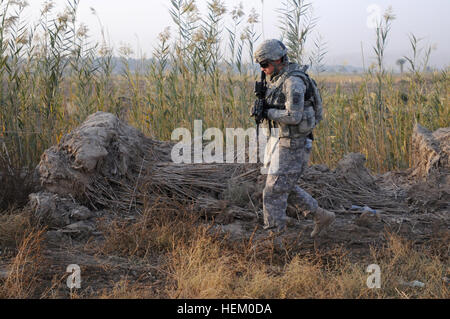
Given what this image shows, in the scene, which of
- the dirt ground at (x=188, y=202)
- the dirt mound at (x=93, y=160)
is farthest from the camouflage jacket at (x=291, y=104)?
the dirt mound at (x=93, y=160)

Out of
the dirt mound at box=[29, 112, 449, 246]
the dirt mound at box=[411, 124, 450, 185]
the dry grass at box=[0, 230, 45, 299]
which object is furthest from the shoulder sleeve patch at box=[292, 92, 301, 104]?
the dirt mound at box=[411, 124, 450, 185]

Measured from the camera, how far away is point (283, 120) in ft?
12.1

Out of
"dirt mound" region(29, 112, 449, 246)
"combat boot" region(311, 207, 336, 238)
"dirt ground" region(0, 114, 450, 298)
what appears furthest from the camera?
"dirt mound" region(29, 112, 449, 246)

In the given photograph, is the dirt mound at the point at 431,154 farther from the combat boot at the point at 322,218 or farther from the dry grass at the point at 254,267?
the combat boot at the point at 322,218

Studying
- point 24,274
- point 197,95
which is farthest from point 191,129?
point 24,274

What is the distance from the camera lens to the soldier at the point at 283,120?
368cm

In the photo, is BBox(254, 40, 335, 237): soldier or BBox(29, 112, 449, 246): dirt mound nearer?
BBox(254, 40, 335, 237): soldier

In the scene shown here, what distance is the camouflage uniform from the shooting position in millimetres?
3664

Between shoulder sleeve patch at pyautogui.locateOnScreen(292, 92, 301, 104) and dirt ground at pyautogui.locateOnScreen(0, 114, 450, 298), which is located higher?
shoulder sleeve patch at pyautogui.locateOnScreen(292, 92, 301, 104)

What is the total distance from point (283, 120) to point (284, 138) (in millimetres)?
183

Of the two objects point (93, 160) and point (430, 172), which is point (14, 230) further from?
point (430, 172)

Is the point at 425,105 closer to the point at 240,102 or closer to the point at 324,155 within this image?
the point at 324,155

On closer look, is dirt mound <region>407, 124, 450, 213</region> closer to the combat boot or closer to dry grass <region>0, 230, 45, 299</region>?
the combat boot
